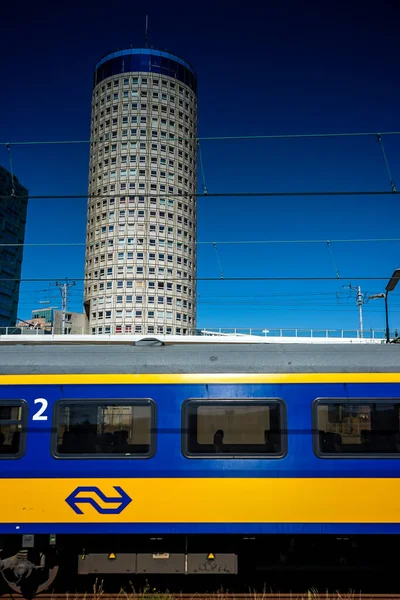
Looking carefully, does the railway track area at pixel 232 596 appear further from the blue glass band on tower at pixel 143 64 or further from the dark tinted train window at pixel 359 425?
the blue glass band on tower at pixel 143 64

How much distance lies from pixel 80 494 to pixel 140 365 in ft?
6.80

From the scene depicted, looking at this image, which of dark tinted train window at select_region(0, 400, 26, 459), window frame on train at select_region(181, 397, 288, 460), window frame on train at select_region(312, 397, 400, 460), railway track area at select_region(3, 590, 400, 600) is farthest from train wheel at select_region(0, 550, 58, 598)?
window frame on train at select_region(312, 397, 400, 460)

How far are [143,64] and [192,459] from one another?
5228 inches

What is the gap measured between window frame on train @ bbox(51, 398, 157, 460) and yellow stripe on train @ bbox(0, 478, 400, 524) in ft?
1.09

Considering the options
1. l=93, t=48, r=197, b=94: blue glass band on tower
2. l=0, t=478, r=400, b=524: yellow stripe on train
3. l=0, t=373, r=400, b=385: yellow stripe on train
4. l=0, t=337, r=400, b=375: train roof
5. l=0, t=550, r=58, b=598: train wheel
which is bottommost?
l=0, t=550, r=58, b=598: train wheel

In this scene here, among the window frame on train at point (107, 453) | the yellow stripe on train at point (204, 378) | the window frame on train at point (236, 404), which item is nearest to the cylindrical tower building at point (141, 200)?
the yellow stripe on train at point (204, 378)

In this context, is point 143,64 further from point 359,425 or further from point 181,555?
point 181,555

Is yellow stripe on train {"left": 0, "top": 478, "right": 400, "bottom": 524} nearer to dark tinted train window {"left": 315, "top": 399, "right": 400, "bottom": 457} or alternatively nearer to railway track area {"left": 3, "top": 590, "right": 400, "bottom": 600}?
dark tinted train window {"left": 315, "top": 399, "right": 400, "bottom": 457}

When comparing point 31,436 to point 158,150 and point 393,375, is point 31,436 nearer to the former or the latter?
point 393,375

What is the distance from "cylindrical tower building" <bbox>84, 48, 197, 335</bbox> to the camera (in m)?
118

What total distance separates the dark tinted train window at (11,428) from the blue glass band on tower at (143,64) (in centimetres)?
13088

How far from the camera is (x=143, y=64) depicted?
126750 mm

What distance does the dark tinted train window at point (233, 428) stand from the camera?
8.03 metres

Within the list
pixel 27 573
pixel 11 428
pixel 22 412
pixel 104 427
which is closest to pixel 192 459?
pixel 104 427
